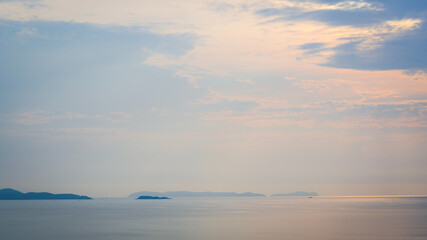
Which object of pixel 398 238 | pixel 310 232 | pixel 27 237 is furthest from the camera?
pixel 310 232

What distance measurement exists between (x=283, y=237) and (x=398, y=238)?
46.6ft

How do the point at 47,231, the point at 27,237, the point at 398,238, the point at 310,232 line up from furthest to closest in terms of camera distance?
the point at 47,231 < the point at 310,232 < the point at 27,237 < the point at 398,238

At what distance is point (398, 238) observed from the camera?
54500mm

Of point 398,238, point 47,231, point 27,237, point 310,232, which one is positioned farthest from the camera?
point 47,231

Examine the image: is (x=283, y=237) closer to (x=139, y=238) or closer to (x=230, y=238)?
(x=230, y=238)

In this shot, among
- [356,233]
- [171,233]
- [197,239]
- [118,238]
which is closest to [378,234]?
[356,233]

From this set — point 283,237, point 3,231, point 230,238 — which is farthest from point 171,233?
point 3,231

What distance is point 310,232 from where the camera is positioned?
2459 inches

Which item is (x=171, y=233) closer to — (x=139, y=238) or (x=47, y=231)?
(x=139, y=238)

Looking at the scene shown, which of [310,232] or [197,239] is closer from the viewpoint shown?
[197,239]

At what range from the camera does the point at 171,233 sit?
207ft

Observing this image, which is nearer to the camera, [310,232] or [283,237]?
[283,237]

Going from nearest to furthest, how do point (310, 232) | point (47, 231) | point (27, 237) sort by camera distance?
point (27, 237), point (310, 232), point (47, 231)

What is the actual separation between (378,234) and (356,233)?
9.59 feet
